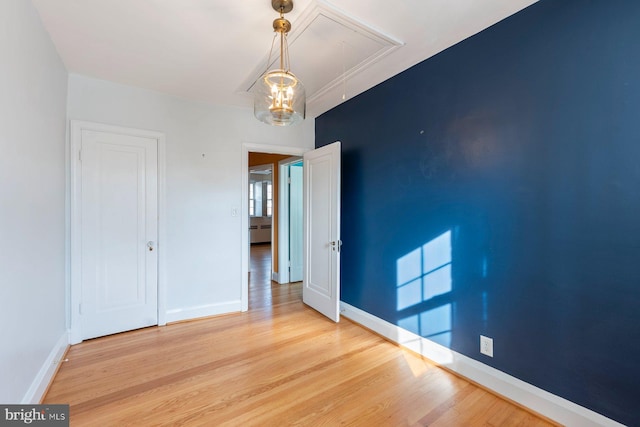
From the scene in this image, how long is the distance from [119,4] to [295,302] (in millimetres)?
3418

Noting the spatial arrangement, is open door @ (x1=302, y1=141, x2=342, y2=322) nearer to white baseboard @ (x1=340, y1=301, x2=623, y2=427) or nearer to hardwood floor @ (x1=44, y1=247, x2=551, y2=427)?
hardwood floor @ (x1=44, y1=247, x2=551, y2=427)

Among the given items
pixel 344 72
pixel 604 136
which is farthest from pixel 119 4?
pixel 604 136

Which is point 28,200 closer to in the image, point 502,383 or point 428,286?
point 428,286

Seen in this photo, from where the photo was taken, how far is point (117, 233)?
2.84 metres

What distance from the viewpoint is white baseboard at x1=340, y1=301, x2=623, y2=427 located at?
1.58 meters

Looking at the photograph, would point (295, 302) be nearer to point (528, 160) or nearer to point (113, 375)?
point (113, 375)

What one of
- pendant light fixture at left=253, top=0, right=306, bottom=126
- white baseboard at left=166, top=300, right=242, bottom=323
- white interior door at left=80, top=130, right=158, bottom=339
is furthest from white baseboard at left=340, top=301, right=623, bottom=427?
white interior door at left=80, top=130, right=158, bottom=339

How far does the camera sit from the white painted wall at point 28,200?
1.40m

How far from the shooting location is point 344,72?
2.66 metres

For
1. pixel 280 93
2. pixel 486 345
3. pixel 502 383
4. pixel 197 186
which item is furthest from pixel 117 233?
pixel 502 383

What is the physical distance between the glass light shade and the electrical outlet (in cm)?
206

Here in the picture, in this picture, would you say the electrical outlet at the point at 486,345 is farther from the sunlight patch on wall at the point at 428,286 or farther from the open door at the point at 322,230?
the open door at the point at 322,230

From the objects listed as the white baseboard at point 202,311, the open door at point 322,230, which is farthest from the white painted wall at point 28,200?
the open door at point 322,230

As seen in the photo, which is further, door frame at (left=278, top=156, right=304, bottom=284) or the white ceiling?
door frame at (left=278, top=156, right=304, bottom=284)
